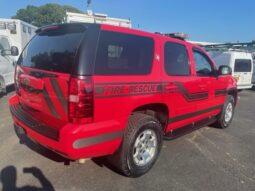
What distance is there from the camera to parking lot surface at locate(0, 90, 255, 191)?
3.28 m

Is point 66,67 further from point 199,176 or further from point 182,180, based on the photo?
point 199,176

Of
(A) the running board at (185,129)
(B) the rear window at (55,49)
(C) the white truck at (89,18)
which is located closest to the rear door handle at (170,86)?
(A) the running board at (185,129)

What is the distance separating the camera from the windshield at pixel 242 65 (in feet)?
37.5

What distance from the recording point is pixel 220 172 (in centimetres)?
376

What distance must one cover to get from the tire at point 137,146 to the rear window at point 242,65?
907 centimetres

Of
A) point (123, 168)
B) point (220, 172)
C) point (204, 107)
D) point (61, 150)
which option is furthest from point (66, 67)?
point (204, 107)

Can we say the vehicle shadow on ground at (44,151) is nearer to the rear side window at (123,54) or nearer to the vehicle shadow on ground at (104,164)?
the vehicle shadow on ground at (104,164)

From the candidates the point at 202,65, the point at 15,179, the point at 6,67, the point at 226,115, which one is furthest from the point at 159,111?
the point at 6,67

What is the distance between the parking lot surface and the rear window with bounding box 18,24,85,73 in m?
1.46

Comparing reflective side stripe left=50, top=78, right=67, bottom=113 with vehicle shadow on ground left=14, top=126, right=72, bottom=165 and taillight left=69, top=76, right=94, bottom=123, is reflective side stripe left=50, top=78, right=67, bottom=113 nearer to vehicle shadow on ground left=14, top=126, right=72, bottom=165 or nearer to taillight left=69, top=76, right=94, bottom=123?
taillight left=69, top=76, right=94, bottom=123

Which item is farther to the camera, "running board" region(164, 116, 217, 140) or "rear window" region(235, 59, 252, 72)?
"rear window" region(235, 59, 252, 72)

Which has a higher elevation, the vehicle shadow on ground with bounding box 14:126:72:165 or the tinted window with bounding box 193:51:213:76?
the tinted window with bounding box 193:51:213:76

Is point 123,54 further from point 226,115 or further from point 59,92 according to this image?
point 226,115

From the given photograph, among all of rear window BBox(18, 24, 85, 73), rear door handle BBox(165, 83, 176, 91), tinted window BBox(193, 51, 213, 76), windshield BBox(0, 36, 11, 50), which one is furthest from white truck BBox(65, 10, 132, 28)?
rear door handle BBox(165, 83, 176, 91)
